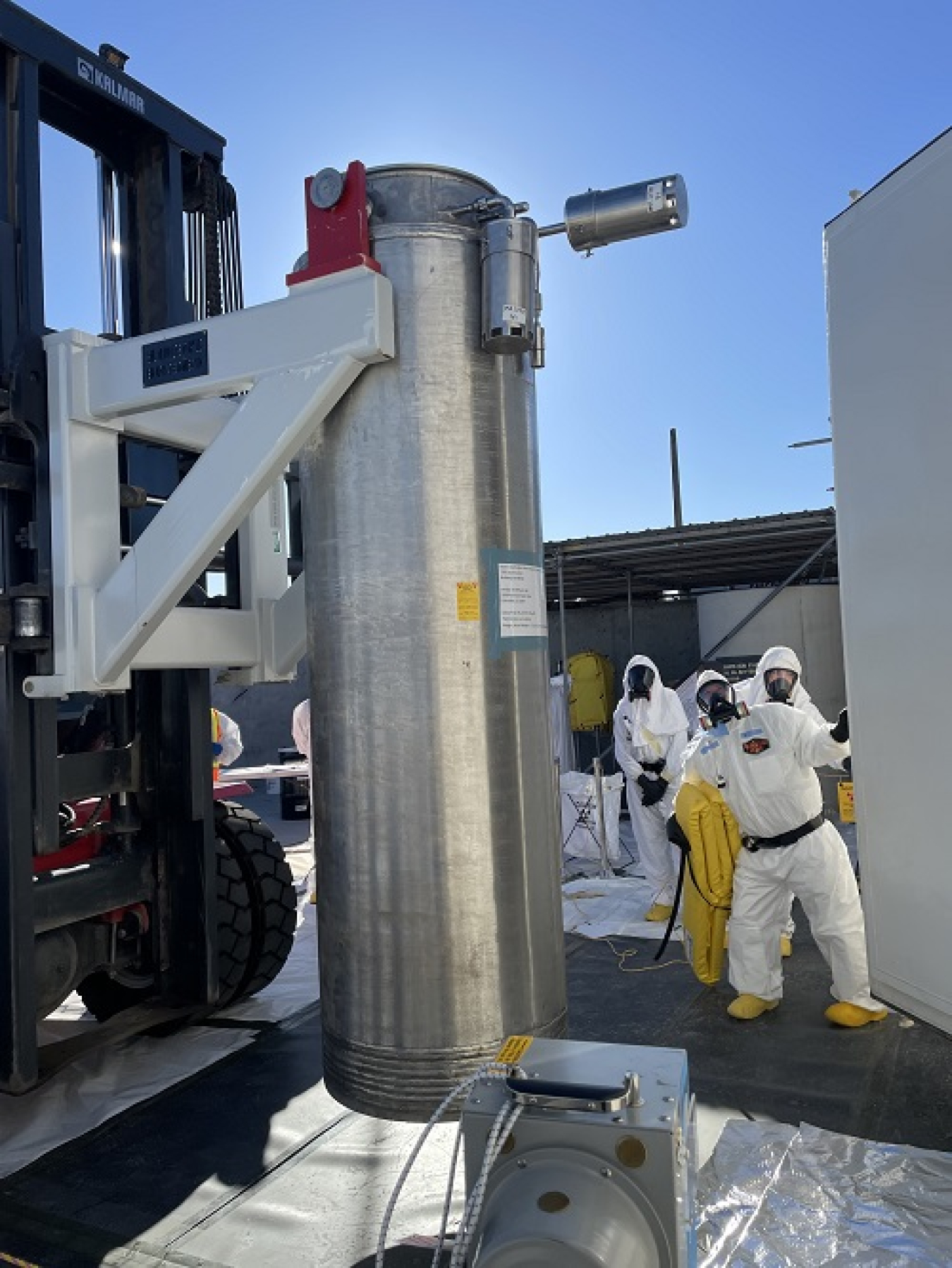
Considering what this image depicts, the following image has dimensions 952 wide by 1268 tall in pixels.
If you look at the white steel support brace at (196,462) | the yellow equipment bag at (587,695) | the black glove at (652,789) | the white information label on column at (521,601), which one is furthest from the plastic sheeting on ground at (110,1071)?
the yellow equipment bag at (587,695)

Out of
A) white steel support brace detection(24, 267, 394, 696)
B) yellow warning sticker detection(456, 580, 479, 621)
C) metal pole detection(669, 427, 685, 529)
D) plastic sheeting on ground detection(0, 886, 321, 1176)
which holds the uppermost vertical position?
metal pole detection(669, 427, 685, 529)

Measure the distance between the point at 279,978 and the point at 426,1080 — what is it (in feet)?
9.34

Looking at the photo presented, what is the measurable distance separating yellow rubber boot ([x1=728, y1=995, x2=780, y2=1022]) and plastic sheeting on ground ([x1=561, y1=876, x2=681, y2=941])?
1.18 metres

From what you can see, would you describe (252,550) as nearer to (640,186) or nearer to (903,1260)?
(640,186)

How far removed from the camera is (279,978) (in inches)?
201

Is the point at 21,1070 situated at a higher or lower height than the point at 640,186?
lower

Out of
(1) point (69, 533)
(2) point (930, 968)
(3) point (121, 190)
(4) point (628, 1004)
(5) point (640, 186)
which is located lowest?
(4) point (628, 1004)

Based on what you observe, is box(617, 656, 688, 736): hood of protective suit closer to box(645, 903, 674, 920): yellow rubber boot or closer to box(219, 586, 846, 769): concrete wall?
box(645, 903, 674, 920): yellow rubber boot

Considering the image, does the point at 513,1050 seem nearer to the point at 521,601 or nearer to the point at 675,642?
the point at 521,601

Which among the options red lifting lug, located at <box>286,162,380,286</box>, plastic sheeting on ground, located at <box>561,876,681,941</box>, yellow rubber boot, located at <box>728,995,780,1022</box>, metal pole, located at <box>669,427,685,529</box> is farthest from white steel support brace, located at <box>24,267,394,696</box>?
metal pole, located at <box>669,427,685,529</box>

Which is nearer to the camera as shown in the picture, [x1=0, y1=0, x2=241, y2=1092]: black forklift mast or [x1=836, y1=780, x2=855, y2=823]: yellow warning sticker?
[x1=0, y1=0, x2=241, y2=1092]: black forklift mast

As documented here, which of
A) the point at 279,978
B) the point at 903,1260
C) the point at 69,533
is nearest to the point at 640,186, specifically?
the point at 69,533

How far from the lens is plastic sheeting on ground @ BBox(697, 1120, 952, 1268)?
2.50m

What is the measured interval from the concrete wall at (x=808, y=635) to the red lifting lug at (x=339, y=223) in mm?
8264
